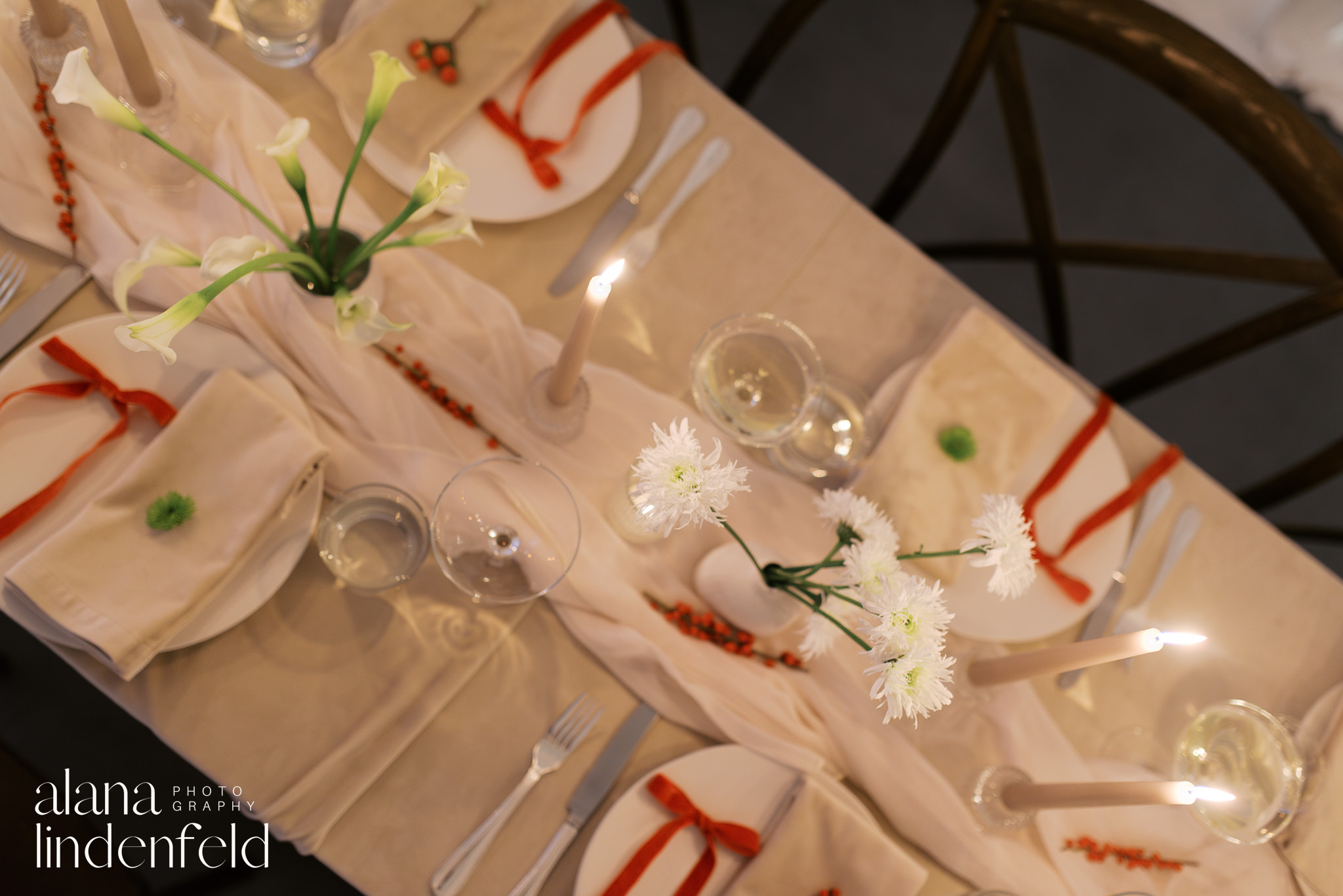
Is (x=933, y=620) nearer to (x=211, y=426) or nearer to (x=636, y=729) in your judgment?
(x=636, y=729)

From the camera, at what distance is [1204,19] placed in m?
2.30

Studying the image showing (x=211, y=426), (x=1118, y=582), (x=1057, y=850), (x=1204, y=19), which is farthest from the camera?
(x=1204, y=19)

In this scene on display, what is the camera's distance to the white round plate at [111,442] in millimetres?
883

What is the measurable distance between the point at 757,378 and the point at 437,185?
1.48 ft

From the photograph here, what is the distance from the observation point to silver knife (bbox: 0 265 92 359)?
96 centimetres

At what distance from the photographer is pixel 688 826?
96cm

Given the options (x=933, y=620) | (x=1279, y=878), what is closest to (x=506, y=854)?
(x=933, y=620)

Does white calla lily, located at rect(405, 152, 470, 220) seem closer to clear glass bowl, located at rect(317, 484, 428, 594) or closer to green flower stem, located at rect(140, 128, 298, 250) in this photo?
green flower stem, located at rect(140, 128, 298, 250)

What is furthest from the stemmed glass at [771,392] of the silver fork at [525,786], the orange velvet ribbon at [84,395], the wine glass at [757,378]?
the orange velvet ribbon at [84,395]

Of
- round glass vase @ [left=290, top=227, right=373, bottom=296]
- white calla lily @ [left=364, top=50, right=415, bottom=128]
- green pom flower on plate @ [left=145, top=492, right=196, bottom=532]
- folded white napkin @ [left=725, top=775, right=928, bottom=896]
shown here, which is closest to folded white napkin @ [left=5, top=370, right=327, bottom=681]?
green pom flower on plate @ [left=145, top=492, right=196, bottom=532]

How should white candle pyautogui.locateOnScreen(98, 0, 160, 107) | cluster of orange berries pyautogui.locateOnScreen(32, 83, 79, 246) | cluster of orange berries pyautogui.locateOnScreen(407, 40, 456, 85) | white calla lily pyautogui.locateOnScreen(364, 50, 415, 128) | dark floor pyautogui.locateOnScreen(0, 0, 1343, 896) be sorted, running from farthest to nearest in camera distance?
dark floor pyautogui.locateOnScreen(0, 0, 1343, 896), cluster of orange berries pyautogui.locateOnScreen(407, 40, 456, 85), cluster of orange berries pyautogui.locateOnScreen(32, 83, 79, 246), white candle pyautogui.locateOnScreen(98, 0, 160, 107), white calla lily pyautogui.locateOnScreen(364, 50, 415, 128)

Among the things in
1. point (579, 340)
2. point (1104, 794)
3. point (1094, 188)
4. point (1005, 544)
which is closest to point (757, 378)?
point (579, 340)

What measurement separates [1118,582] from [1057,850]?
1.17ft

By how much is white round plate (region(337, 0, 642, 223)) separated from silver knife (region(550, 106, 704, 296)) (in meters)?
0.04
